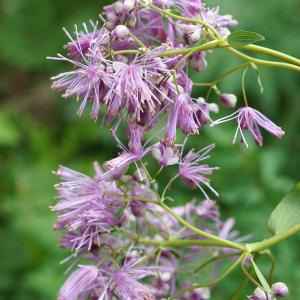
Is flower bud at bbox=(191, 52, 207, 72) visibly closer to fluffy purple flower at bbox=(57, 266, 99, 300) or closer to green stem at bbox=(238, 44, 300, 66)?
green stem at bbox=(238, 44, 300, 66)

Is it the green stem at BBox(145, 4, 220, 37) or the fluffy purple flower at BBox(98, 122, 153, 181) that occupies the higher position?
the green stem at BBox(145, 4, 220, 37)

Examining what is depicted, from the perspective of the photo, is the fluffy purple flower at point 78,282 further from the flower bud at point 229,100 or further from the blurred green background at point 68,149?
the blurred green background at point 68,149

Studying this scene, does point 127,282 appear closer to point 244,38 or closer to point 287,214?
point 287,214

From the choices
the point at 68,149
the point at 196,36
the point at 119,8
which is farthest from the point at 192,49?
the point at 68,149

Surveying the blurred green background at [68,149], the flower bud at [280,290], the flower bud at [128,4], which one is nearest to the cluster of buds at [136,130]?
the flower bud at [128,4]

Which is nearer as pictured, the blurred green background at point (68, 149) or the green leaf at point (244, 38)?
the green leaf at point (244, 38)

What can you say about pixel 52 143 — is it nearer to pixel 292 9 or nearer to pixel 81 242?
pixel 292 9

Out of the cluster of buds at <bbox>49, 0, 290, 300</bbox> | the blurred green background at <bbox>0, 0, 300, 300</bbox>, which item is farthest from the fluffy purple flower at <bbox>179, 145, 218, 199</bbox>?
the blurred green background at <bbox>0, 0, 300, 300</bbox>
